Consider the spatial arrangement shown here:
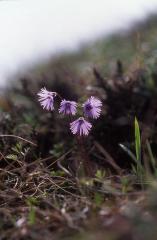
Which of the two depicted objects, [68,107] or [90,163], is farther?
[90,163]

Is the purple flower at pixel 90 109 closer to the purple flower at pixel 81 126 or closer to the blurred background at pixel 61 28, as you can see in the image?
the purple flower at pixel 81 126

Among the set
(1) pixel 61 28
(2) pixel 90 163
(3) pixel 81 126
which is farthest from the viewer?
(1) pixel 61 28

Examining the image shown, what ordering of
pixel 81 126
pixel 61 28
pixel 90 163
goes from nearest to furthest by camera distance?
pixel 81 126 → pixel 90 163 → pixel 61 28

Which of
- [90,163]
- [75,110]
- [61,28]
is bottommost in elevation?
[90,163]

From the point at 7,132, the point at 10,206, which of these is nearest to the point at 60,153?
the point at 7,132

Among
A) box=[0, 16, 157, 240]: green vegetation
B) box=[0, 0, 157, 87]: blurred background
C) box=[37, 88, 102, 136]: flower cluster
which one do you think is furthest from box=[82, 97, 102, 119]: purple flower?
box=[0, 0, 157, 87]: blurred background

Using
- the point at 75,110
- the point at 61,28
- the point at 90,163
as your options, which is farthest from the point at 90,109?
the point at 61,28

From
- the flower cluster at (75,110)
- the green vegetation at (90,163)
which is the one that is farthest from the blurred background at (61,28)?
the flower cluster at (75,110)

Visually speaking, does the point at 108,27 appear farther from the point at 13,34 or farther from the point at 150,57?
the point at 150,57

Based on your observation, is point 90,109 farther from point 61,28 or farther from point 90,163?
point 61,28

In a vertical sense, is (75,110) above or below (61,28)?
below
